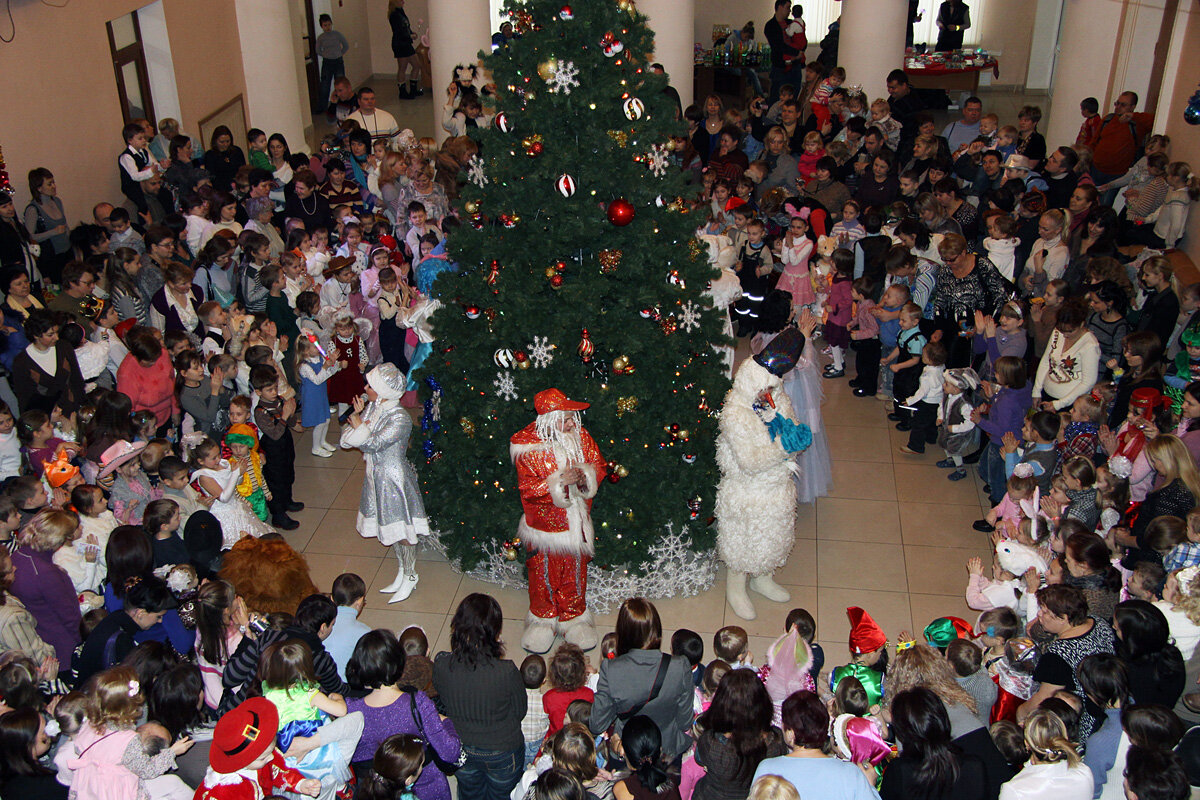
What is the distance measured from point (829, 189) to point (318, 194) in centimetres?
524

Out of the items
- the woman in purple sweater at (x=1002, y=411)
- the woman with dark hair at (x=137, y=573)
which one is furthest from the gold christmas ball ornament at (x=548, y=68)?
the woman in purple sweater at (x=1002, y=411)

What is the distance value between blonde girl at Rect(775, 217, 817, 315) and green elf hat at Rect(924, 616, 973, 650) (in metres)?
4.32

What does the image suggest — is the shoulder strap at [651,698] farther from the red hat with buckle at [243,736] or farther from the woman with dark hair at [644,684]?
the red hat with buckle at [243,736]

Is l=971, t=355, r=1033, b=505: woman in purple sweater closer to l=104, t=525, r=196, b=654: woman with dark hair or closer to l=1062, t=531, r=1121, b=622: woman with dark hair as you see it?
l=1062, t=531, r=1121, b=622: woman with dark hair

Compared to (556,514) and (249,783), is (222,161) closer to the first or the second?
(556,514)

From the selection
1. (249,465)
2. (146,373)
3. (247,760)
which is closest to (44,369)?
(146,373)

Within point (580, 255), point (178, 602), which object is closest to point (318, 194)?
point (580, 255)

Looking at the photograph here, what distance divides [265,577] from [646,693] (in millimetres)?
2149

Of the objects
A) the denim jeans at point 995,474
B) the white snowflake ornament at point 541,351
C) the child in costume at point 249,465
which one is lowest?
the denim jeans at point 995,474

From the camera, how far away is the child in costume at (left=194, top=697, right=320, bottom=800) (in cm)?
382

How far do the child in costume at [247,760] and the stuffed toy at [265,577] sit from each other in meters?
1.23

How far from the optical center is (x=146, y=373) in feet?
22.8

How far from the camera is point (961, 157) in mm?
10859

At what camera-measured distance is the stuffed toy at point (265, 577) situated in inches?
204
